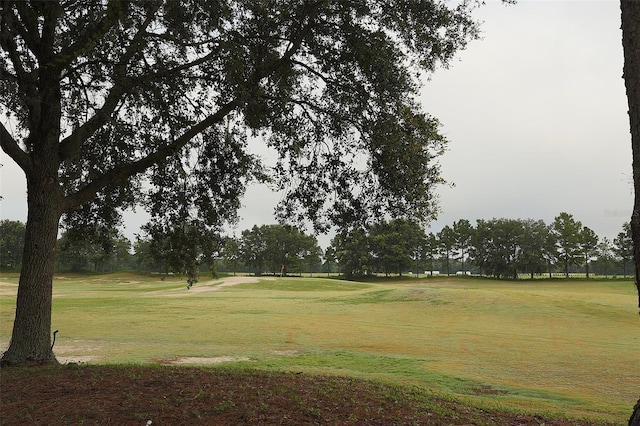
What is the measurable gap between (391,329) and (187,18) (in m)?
17.7

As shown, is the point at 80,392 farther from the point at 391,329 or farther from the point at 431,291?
the point at 431,291

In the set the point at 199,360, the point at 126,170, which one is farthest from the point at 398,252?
the point at 126,170

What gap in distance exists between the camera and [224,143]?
44.5 feet

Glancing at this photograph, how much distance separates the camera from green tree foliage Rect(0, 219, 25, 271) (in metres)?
93.1

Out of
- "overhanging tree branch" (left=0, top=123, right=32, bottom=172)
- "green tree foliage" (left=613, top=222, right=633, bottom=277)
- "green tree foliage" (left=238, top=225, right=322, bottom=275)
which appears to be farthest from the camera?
"green tree foliage" (left=238, top=225, right=322, bottom=275)

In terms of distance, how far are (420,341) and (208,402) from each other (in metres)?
14.1

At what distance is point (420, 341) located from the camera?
19219mm

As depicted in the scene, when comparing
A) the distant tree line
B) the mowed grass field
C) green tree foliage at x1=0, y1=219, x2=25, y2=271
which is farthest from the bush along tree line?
green tree foliage at x1=0, y1=219, x2=25, y2=271

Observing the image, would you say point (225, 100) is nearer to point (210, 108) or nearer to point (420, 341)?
point (210, 108)

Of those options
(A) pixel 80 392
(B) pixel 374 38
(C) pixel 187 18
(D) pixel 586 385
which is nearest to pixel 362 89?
(B) pixel 374 38

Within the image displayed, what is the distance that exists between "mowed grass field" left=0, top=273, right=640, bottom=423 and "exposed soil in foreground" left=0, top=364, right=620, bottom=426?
2246mm

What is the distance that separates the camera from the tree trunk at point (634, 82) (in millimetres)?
4648

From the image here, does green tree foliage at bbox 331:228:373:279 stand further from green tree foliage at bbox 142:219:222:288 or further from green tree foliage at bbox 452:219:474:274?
green tree foliage at bbox 142:219:222:288

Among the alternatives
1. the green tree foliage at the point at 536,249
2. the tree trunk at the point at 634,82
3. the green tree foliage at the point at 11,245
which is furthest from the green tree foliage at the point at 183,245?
the green tree foliage at the point at 11,245
